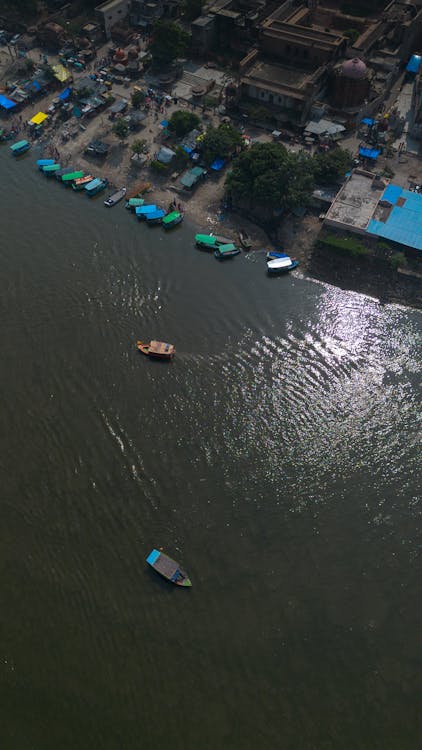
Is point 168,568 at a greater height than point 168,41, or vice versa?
point 168,41

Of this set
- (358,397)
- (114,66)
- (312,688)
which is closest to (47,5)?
(114,66)

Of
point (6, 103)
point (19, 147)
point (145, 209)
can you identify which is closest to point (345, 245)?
point (145, 209)

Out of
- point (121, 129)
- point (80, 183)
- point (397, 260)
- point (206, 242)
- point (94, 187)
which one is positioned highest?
point (121, 129)

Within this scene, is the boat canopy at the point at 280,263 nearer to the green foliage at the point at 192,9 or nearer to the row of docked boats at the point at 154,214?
the row of docked boats at the point at 154,214

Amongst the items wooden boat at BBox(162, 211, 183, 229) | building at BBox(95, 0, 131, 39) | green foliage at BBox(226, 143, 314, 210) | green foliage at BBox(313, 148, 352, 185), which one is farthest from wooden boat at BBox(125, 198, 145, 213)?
building at BBox(95, 0, 131, 39)

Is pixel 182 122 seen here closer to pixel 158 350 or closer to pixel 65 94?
pixel 65 94

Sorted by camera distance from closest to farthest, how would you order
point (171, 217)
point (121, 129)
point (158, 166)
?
point (171, 217), point (158, 166), point (121, 129)

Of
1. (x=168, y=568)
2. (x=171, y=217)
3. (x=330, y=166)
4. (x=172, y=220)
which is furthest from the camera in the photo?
(x=171, y=217)

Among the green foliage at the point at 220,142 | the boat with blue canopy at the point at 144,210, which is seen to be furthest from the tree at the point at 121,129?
the boat with blue canopy at the point at 144,210
